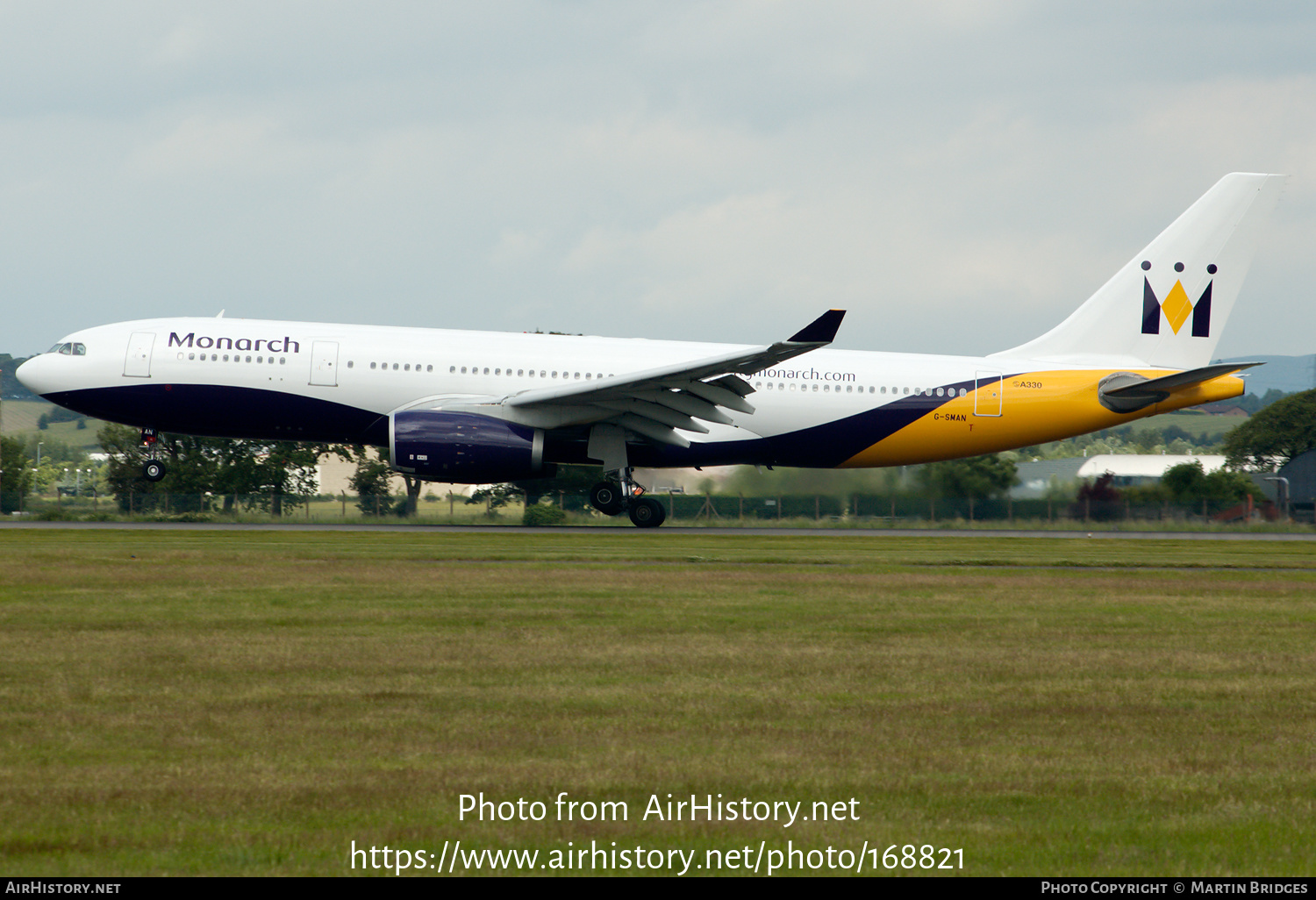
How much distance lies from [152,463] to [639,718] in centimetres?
2334

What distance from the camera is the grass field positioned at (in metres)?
5.78

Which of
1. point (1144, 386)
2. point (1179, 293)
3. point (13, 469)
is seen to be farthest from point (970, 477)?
point (13, 469)

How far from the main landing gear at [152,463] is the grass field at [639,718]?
1262 cm

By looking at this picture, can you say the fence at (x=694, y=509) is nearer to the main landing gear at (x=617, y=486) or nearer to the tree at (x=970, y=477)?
the tree at (x=970, y=477)

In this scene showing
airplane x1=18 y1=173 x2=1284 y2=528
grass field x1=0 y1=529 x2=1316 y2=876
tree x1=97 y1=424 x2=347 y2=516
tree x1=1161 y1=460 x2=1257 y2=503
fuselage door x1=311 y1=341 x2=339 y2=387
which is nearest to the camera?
grass field x1=0 y1=529 x2=1316 y2=876

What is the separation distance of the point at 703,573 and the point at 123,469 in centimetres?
3281

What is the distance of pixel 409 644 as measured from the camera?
10.8 m

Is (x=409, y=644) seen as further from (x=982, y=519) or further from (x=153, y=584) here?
(x=982, y=519)

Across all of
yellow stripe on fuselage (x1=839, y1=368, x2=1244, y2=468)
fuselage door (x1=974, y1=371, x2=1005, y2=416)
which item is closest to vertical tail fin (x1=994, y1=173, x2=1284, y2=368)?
yellow stripe on fuselage (x1=839, y1=368, x2=1244, y2=468)

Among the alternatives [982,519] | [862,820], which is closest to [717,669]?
A: [862,820]

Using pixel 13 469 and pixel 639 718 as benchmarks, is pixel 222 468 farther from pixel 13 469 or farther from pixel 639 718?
pixel 639 718

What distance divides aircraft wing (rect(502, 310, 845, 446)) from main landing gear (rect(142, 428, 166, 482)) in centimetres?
793

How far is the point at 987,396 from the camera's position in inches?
1210

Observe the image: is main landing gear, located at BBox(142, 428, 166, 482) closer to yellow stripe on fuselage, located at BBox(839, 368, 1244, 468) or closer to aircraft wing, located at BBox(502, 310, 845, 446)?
aircraft wing, located at BBox(502, 310, 845, 446)
